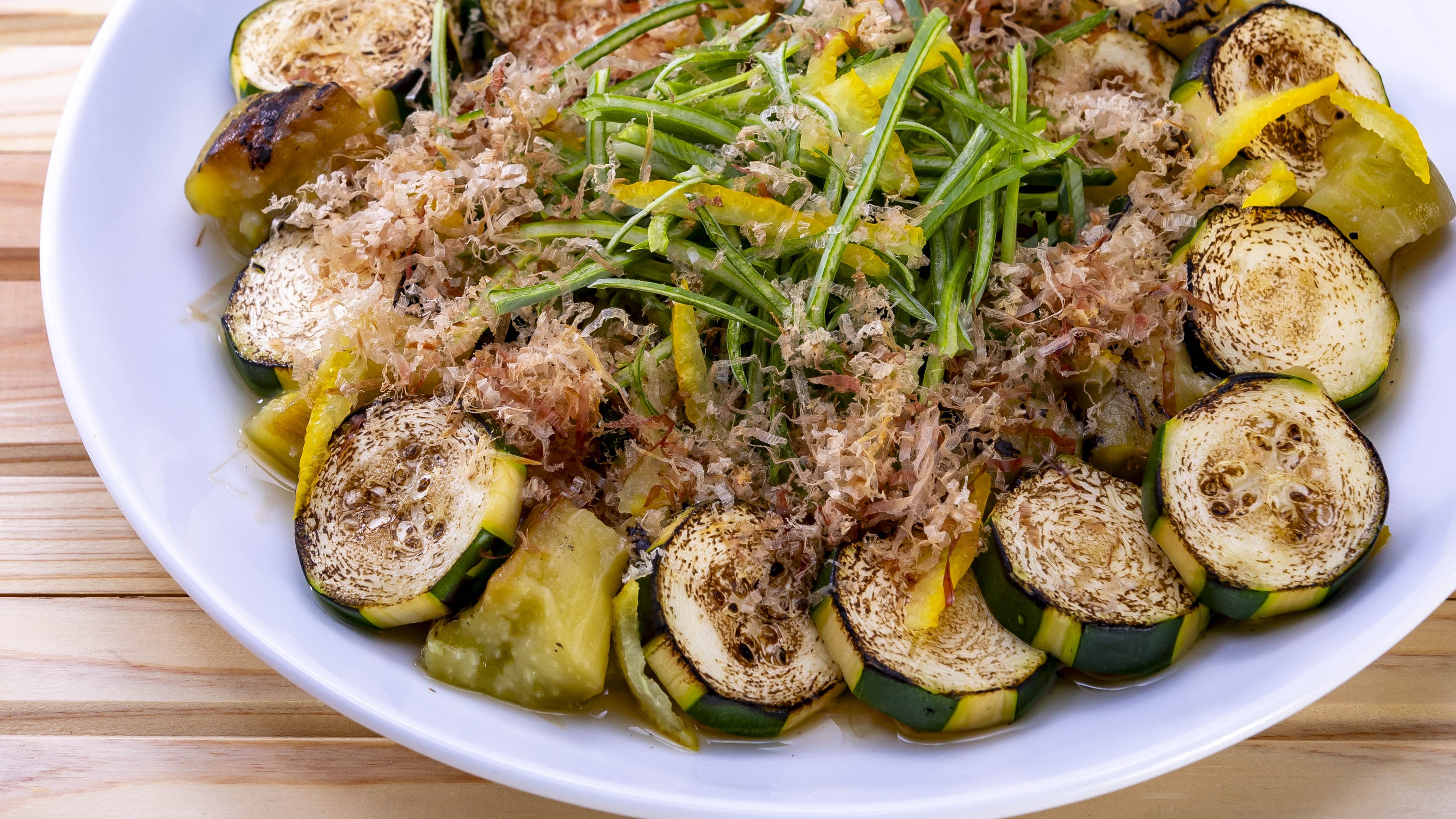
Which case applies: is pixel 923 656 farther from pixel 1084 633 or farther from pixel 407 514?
pixel 407 514

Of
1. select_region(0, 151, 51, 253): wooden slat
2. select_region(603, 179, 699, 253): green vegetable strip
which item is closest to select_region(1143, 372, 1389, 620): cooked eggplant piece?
select_region(603, 179, 699, 253): green vegetable strip

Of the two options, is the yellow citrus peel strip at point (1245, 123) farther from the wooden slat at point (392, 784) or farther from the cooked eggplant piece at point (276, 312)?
the cooked eggplant piece at point (276, 312)

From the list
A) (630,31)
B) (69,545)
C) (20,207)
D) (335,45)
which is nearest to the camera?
(69,545)

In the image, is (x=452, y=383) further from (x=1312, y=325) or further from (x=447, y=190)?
(x=1312, y=325)

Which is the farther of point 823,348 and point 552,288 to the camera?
point 552,288

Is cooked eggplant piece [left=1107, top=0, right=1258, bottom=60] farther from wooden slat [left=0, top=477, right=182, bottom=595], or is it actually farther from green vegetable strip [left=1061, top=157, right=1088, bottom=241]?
wooden slat [left=0, top=477, right=182, bottom=595]

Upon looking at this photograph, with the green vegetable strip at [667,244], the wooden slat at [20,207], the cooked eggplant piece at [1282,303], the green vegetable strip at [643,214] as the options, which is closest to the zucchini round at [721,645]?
the green vegetable strip at [667,244]

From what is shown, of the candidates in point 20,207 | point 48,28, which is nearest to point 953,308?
point 20,207
